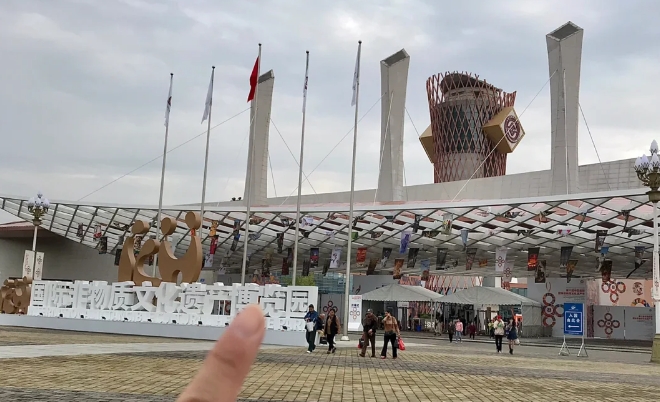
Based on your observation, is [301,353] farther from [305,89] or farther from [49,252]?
[49,252]

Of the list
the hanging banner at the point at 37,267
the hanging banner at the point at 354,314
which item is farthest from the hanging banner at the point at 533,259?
the hanging banner at the point at 37,267

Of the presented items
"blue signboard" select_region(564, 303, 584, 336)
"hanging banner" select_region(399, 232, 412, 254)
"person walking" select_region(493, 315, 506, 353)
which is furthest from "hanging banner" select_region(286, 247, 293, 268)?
"blue signboard" select_region(564, 303, 584, 336)

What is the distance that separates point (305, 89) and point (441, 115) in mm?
57997

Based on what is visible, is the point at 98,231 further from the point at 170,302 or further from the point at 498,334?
the point at 498,334

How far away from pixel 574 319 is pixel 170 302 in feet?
53.3

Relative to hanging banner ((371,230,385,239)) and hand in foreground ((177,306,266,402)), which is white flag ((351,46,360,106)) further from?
hand in foreground ((177,306,266,402))

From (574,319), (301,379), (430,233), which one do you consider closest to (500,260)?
(430,233)

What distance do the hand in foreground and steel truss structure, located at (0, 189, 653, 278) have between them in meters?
31.1

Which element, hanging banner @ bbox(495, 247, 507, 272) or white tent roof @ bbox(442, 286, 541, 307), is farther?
hanging banner @ bbox(495, 247, 507, 272)

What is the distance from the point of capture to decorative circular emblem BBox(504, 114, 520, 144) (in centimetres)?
8575

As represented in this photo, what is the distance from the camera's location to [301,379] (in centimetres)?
1270

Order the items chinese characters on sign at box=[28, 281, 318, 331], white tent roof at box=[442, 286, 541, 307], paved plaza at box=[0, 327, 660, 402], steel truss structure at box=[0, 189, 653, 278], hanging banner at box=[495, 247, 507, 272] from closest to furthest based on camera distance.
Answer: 1. paved plaza at box=[0, 327, 660, 402]
2. chinese characters on sign at box=[28, 281, 318, 331]
3. steel truss structure at box=[0, 189, 653, 278]
4. white tent roof at box=[442, 286, 541, 307]
5. hanging banner at box=[495, 247, 507, 272]

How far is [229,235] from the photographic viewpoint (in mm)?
50312

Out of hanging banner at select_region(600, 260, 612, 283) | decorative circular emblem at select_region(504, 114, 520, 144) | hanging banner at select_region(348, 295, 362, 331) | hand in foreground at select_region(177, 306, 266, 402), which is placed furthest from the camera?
decorative circular emblem at select_region(504, 114, 520, 144)
